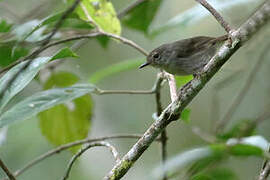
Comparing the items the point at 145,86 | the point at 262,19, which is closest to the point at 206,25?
the point at 145,86

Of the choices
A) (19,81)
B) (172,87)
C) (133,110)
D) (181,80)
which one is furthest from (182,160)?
(133,110)

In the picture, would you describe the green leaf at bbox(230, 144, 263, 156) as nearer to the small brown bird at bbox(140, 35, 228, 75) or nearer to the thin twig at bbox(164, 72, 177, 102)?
the thin twig at bbox(164, 72, 177, 102)

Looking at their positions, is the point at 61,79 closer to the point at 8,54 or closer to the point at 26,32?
the point at 8,54

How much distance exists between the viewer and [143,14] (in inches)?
159

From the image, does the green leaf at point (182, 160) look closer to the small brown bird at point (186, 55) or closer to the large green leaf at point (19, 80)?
the large green leaf at point (19, 80)

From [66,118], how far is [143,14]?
1.15 meters

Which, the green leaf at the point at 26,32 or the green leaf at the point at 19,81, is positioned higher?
the green leaf at the point at 26,32

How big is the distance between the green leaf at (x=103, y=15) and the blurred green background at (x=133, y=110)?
180 cm

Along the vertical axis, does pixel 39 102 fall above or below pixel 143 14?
above

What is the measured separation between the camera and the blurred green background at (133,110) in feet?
18.5

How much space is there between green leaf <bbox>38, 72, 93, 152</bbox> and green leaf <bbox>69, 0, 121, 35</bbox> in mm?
551

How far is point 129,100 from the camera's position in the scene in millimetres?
7562

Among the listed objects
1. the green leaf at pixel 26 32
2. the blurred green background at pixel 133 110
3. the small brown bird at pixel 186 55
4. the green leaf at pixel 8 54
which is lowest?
the blurred green background at pixel 133 110

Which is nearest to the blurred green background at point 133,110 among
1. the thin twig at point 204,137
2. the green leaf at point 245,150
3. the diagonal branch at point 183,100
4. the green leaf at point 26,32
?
the thin twig at point 204,137
